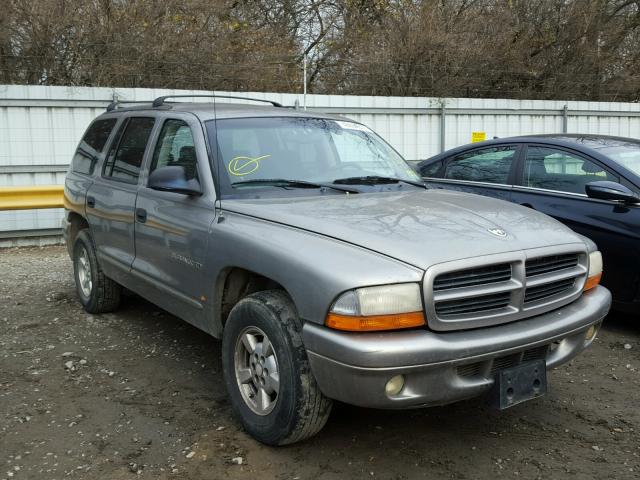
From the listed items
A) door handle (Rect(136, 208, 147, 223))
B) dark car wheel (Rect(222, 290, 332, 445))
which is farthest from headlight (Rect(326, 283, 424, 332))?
door handle (Rect(136, 208, 147, 223))

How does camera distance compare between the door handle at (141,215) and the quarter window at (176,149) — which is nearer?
the quarter window at (176,149)

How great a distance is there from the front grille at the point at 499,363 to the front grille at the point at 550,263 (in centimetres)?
37

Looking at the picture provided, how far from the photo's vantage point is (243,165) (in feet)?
13.4

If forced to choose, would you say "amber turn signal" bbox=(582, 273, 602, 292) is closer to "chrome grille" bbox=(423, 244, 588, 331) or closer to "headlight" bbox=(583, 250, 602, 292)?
"headlight" bbox=(583, 250, 602, 292)

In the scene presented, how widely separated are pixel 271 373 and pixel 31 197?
698 centimetres

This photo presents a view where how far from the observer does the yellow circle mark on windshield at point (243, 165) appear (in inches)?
159

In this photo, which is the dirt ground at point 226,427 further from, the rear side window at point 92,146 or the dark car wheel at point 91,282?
the rear side window at point 92,146

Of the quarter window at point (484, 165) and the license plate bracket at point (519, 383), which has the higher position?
the quarter window at point (484, 165)

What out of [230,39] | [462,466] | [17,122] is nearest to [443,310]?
[462,466]

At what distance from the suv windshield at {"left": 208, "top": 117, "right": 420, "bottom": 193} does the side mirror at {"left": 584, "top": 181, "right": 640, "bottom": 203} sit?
59.3 inches

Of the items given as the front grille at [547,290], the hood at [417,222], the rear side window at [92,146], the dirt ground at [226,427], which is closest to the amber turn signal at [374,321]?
the hood at [417,222]

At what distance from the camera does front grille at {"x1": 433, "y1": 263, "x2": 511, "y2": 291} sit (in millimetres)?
2965

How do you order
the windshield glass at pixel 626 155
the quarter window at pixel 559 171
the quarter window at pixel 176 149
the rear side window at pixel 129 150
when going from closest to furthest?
the quarter window at pixel 176 149
the rear side window at pixel 129 150
the windshield glass at pixel 626 155
the quarter window at pixel 559 171

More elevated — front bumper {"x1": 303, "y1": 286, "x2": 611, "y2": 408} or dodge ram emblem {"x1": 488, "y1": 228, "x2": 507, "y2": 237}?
dodge ram emblem {"x1": 488, "y1": 228, "x2": 507, "y2": 237}
